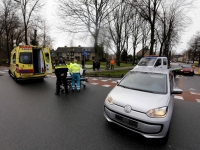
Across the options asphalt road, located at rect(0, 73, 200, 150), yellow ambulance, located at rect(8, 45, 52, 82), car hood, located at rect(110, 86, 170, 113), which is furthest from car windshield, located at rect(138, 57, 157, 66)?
car hood, located at rect(110, 86, 170, 113)

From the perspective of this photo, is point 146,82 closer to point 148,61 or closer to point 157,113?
point 157,113

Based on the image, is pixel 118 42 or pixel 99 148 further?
pixel 118 42

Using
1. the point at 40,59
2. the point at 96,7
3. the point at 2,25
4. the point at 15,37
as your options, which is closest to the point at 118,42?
the point at 96,7

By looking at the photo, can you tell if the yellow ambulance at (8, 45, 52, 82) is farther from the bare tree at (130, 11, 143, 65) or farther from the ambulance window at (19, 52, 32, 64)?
the bare tree at (130, 11, 143, 65)

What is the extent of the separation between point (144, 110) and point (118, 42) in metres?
23.8

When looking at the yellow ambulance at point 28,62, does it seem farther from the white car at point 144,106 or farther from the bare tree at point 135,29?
the bare tree at point 135,29

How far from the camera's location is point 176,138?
10.1 feet

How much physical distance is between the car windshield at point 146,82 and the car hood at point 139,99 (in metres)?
0.26

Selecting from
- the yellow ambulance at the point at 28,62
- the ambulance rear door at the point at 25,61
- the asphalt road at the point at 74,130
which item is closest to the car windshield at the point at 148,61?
the asphalt road at the point at 74,130

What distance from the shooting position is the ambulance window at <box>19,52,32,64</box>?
8695mm

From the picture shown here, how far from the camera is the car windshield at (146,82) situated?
3.62 m

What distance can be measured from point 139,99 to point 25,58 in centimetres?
846

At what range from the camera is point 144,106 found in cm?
285

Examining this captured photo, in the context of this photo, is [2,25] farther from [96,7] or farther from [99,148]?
[99,148]
